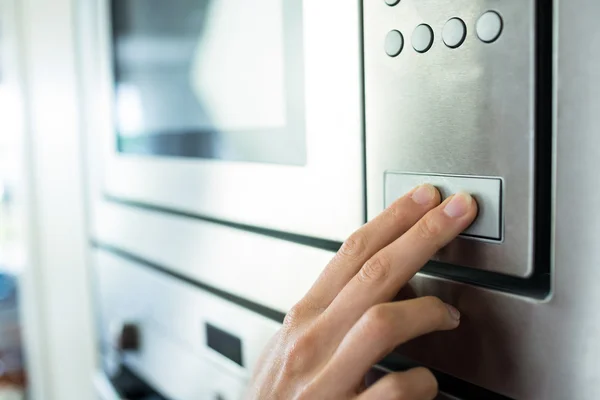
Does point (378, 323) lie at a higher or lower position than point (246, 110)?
lower

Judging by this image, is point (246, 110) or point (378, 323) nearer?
point (378, 323)

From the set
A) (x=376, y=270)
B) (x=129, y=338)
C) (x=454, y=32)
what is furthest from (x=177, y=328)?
(x=454, y=32)

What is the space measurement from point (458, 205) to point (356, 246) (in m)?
0.08

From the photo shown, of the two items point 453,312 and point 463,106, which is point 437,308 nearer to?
point 453,312

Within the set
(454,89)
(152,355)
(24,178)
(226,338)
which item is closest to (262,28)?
(454,89)

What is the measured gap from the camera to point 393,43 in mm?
388

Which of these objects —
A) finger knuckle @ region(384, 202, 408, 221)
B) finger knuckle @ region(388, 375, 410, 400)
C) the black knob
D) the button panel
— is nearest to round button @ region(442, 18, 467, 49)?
the button panel

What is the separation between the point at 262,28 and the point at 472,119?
0.24 meters

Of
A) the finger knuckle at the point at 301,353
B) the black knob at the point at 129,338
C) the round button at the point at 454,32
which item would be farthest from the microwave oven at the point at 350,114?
the black knob at the point at 129,338

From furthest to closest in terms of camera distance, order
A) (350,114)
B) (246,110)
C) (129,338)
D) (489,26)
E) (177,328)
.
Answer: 1. (129,338)
2. (177,328)
3. (246,110)
4. (350,114)
5. (489,26)

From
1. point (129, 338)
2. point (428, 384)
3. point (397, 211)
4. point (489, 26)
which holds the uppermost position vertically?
point (489, 26)

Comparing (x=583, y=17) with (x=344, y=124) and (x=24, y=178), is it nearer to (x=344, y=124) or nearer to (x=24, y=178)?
(x=344, y=124)

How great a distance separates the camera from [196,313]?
0.67 metres

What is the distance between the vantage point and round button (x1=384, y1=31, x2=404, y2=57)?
0.38m
